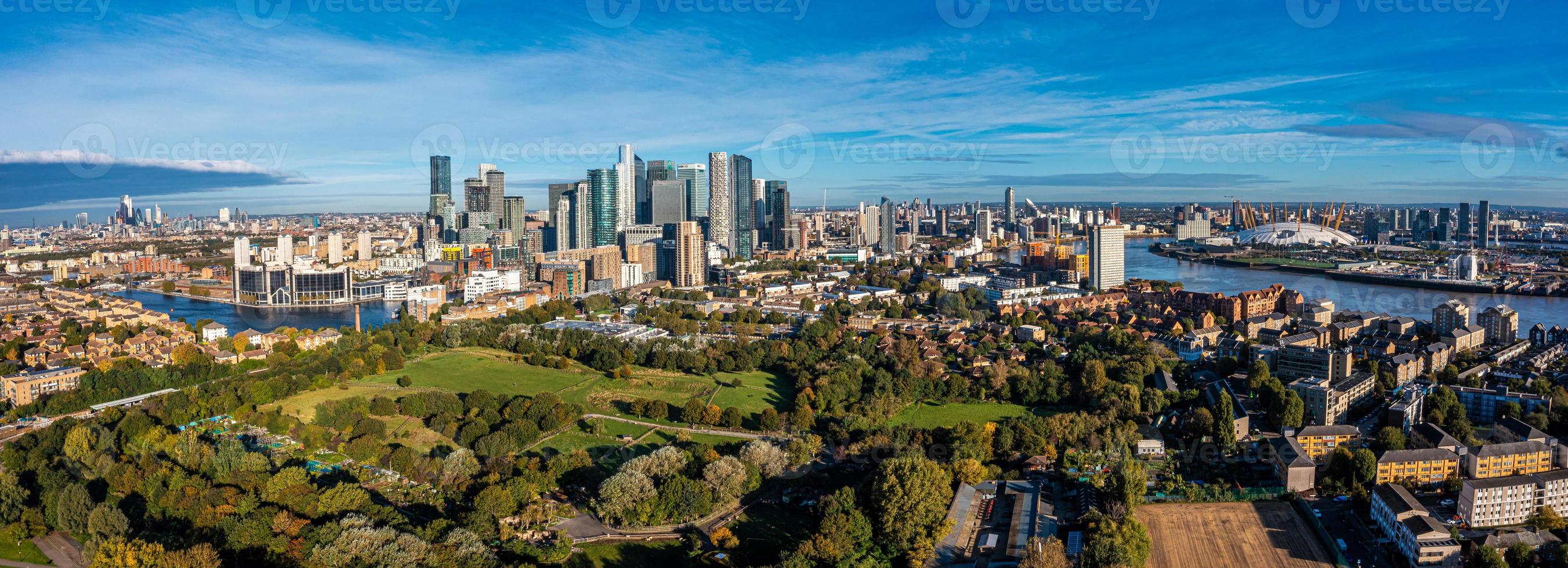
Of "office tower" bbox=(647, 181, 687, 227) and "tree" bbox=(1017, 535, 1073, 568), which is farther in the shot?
"office tower" bbox=(647, 181, 687, 227)

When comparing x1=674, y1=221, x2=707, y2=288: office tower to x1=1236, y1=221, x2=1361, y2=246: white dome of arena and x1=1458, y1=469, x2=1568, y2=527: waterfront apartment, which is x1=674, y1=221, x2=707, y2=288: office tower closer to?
x1=1458, y1=469, x2=1568, y2=527: waterfront apartment

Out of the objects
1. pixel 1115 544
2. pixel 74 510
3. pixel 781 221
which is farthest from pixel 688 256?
pixel 1115 544

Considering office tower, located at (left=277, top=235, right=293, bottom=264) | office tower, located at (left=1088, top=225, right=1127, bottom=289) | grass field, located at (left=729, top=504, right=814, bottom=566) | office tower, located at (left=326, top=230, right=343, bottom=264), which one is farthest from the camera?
office tower, located at (left=326, top=230, right=343, bottom=264)

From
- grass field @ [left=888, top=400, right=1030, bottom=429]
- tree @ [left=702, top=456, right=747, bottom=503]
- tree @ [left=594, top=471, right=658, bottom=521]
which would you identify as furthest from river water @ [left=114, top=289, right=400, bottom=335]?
tree @ [left=702, top=456, right=747, bottom=503]


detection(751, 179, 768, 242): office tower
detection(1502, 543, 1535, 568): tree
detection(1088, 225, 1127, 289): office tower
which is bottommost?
detection(1502, 543, 1535, 568): tree

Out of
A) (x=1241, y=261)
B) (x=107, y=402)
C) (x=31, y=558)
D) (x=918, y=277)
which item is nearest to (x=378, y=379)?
(x=107, y=402)

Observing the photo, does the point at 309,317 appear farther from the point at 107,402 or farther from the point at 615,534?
the point at 615,534

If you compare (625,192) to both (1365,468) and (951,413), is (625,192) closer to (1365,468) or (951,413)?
(951,413)
